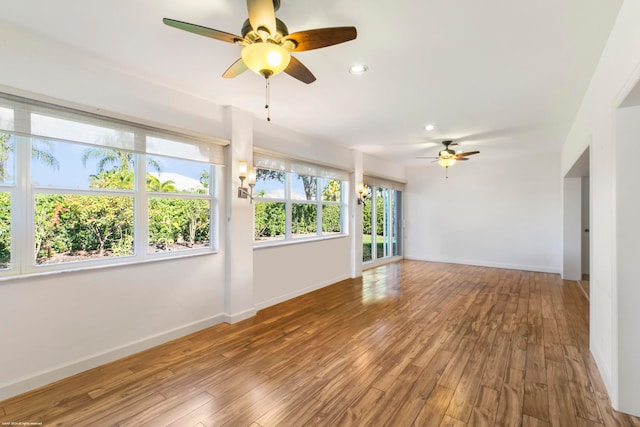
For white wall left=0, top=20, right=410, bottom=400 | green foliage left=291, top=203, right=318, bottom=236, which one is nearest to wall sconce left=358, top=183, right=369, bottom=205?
green foliage left=291, top=203, right=318, bottom=236

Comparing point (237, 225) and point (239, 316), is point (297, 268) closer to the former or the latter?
point (239, 316)

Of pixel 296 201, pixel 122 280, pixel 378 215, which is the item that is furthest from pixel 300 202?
pixel 378 215

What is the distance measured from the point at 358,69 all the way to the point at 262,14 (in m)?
1.27

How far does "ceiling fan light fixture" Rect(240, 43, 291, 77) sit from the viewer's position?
1.60 meters

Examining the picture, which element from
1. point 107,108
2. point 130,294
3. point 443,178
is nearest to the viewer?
point 107,108

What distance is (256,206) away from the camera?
170 inches

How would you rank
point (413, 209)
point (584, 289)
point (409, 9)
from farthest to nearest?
point (413, 209), point (584, 289), point (409, 9)

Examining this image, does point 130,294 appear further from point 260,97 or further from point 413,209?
point 413,209

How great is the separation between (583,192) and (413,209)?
357 centimetres

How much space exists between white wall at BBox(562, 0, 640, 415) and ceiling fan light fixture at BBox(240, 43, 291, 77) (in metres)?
1.92

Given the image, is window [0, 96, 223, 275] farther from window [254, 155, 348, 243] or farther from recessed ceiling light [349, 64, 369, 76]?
recessed ceiling light [349, 64, 369, 76]

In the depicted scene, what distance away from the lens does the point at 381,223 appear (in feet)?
25.3

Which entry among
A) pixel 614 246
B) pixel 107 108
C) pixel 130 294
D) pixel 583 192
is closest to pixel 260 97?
pixel 107 108

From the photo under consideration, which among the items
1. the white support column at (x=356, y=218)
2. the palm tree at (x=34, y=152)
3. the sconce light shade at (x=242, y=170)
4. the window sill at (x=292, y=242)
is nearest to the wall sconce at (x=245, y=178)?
the sconce light shade at (x=242, y=170)
